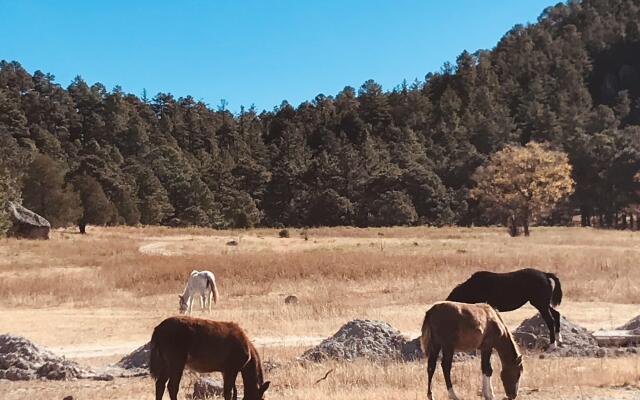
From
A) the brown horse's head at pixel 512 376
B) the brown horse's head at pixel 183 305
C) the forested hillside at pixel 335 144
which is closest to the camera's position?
the brown horse's head at pixel 512 376

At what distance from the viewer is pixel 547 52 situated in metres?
177

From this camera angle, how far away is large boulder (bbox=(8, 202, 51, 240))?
56044 mm

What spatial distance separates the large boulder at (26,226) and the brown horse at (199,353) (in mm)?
52748

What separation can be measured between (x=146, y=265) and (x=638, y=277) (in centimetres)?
2270

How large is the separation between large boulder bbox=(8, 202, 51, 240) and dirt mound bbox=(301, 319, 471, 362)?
48619 mm

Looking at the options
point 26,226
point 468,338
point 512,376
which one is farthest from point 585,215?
point 468,338

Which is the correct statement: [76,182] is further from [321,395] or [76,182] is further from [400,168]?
[321,395]

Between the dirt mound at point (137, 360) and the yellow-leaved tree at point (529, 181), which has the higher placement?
the yellow-leaved tree at point (529, 181)

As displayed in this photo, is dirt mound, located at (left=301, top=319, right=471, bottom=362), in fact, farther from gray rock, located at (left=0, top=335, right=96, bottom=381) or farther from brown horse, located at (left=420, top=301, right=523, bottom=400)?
gray rock, located at (left=0, top=335, right=96, bottom=381)

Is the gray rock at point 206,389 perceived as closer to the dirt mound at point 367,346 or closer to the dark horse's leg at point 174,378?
the dark horse's leg at point 174,378

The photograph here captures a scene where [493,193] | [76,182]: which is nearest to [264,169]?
[76,182]

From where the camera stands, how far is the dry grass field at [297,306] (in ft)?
34.6

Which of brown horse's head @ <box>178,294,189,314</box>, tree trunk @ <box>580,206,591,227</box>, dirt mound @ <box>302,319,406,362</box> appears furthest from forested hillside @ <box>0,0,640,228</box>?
dirt mound @ <box>302,319,406,362</box>

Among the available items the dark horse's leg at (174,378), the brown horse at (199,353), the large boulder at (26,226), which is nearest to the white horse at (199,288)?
the brown horse at (199,353)
